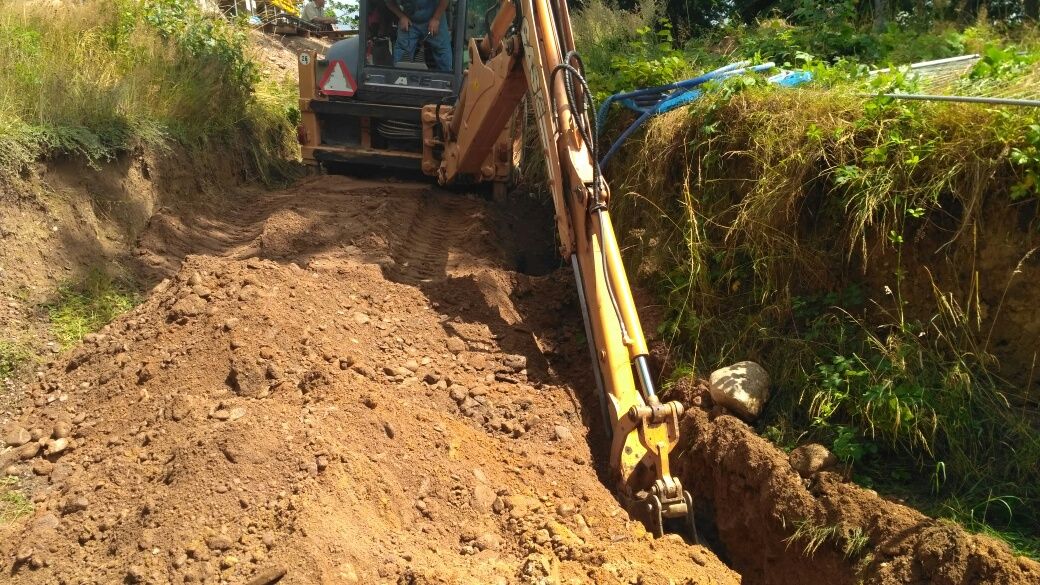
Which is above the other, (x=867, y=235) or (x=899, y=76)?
(x=899, y=76)

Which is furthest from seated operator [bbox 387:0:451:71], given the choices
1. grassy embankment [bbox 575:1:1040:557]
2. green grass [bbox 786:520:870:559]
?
green grass [bbox 786:520:870:559]

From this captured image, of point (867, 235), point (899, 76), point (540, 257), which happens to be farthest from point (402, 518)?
point (540, 257)

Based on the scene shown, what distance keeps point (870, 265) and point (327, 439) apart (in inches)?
107

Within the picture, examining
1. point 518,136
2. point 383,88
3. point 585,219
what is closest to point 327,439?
point 585,219

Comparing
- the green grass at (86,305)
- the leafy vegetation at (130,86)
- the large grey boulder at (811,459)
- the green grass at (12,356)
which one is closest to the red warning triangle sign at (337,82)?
the leafy vegetation at (130,86)

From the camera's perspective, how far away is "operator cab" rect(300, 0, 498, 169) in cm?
838

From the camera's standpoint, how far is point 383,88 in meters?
8.44

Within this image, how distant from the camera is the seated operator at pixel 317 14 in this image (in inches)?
599

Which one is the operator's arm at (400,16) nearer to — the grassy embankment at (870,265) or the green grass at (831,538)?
the grassy embankment at (870,265)

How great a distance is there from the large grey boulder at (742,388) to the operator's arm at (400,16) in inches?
208

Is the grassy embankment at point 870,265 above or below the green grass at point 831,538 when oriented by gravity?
above

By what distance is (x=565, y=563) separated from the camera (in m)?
3.58

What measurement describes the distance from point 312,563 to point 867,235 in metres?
2.98

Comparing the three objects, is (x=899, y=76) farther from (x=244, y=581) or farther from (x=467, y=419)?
(x=244, y=581)
